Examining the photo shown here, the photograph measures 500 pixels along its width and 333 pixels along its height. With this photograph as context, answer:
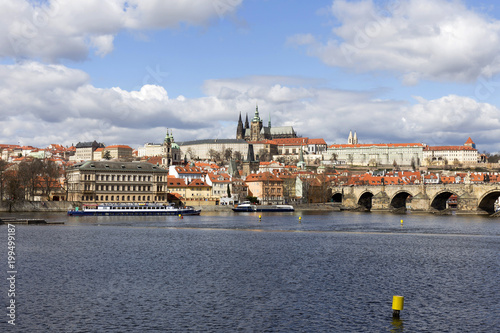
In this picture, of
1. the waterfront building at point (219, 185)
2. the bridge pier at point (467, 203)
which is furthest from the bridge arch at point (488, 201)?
the waterfront building at point (219, 185)

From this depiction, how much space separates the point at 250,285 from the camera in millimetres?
23469

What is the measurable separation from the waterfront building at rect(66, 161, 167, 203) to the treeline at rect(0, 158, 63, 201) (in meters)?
A: 3.33

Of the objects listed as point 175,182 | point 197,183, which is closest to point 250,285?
point 175,182

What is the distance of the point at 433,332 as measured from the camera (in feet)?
55.5

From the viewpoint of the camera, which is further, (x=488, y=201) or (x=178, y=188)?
(x=178, y=188)

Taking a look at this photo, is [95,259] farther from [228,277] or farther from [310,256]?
[310,256]

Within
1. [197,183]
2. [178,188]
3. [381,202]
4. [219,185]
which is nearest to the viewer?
[381,202]

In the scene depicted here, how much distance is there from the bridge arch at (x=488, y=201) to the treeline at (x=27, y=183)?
5948 centimetres

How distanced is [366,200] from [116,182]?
139 ft

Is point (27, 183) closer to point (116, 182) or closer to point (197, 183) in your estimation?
point (116, 182)

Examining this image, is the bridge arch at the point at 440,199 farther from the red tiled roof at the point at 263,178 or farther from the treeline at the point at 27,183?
the treeline at the point at 27,183

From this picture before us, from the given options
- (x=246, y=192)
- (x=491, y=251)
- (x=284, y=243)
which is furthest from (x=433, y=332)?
(x=246, y=192)

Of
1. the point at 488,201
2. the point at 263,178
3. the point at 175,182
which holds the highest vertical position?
the point at 263,178

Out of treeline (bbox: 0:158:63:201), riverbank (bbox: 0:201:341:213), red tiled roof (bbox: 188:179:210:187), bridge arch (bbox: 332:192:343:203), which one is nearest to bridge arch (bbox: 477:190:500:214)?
bridge arch (bbox: 332:192:343:203)
